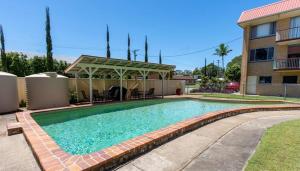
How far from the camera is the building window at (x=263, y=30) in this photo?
58.3ft

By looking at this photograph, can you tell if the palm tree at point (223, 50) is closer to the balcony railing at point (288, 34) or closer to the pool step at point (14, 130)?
the balcony railing at point (288, 34)

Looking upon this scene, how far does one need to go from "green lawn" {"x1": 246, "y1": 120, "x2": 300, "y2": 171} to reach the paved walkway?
0.53 ft

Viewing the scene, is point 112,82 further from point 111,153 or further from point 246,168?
point 246,168

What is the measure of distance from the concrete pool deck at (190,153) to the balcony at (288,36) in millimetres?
17131

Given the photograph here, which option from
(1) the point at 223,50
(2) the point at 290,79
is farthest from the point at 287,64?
(1) the point at 223,50

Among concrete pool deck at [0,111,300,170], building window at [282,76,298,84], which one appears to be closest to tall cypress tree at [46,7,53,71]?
concrete pool deck at [0,111,300,170]

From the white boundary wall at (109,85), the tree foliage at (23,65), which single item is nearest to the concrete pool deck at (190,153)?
the white boundary wall at (109,85)

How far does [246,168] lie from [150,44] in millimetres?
33324

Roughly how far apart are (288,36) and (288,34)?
0.22 metres

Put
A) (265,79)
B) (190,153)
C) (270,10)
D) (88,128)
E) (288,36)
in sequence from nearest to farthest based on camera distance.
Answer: (190,153), (88,128), (288,36), (270,10), (265,79)

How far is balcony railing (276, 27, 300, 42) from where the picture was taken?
16.1 metres

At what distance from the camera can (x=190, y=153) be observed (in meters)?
3.23

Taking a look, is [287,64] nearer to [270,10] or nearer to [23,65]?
[270,10]

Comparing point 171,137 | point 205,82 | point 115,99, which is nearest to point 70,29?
point 115,99
